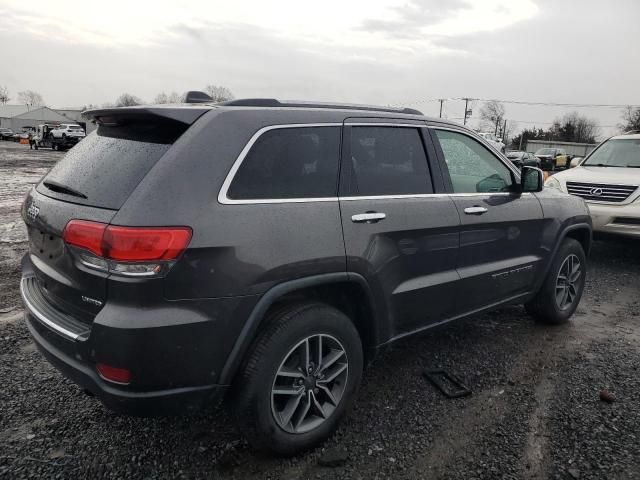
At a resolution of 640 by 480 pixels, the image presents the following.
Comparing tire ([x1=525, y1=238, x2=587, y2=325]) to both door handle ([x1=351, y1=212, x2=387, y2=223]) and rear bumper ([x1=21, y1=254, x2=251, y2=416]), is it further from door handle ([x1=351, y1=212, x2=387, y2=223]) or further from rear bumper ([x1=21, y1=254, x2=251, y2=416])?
rear bumper ([x1=21, y1=254, x2=251, y2=416])

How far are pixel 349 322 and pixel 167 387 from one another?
102 cm

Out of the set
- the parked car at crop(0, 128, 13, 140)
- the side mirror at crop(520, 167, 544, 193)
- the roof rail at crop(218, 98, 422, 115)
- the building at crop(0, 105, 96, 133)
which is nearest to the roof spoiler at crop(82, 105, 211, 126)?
the roof rail at crop(218, 98, 422, 115)

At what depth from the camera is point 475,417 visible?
311cm

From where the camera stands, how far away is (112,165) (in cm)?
244

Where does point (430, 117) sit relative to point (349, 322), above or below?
above

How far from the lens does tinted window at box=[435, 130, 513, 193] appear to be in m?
3.50

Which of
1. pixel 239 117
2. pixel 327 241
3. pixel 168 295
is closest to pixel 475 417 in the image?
pixel 327 241

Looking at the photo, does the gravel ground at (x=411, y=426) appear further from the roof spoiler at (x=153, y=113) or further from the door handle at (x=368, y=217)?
the roof spoiler at (x=153, y=113)

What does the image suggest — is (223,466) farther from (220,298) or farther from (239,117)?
(239,117)

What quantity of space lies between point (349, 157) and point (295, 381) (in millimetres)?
1280

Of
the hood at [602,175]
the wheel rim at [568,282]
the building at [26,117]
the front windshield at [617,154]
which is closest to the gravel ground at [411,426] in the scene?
the wheel rim at [568,282]

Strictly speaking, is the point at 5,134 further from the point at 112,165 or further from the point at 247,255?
the point at 247,255

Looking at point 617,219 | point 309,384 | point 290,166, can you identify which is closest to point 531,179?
point 290,166

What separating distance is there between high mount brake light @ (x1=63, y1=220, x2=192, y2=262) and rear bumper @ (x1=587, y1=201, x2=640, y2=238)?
19.8 ft
